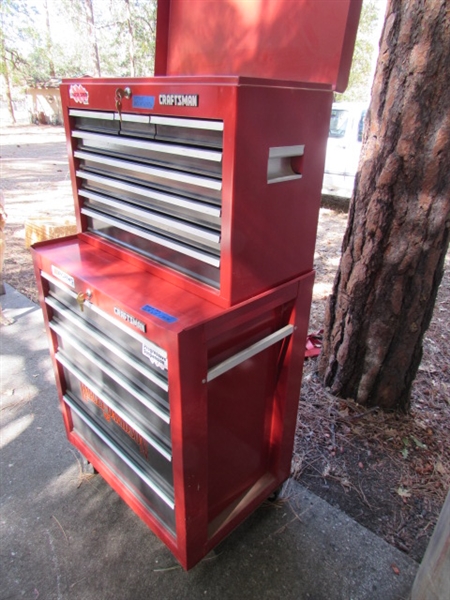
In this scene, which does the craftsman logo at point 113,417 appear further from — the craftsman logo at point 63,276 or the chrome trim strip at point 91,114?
the chrome trim strip at point 91,114

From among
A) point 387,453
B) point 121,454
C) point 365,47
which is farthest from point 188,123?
point 365,47

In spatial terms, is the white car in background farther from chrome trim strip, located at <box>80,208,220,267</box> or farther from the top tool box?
chrome trim strip, located at <box>80,208,220,267</box>

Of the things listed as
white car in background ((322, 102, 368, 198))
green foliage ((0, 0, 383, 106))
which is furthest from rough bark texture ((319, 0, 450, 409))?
green foliage ((0, 0, 383, 106))

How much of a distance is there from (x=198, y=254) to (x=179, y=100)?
1.47ft

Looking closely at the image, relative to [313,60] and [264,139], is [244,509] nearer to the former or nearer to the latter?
[264,139]

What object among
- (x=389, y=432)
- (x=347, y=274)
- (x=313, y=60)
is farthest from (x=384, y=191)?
(x=389, y=432)

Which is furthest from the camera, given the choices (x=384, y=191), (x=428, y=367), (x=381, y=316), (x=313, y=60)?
Answer: (x=428, y=367)

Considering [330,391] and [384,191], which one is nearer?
[384,191]

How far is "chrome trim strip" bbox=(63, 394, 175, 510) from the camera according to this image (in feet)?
5.08

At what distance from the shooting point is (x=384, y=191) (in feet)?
7.08

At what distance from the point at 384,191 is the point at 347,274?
51cm

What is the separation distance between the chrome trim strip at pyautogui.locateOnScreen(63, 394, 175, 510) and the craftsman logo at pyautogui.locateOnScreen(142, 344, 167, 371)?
566 millimetres

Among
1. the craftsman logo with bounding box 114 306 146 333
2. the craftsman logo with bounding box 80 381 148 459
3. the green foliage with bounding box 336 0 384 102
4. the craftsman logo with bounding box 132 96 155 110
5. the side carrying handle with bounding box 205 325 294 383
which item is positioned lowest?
the craftsman logo with bounding box 80 381 148 459

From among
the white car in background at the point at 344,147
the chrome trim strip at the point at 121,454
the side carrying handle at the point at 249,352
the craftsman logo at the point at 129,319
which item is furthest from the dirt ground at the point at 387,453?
the white car in background at the point at 344,147
